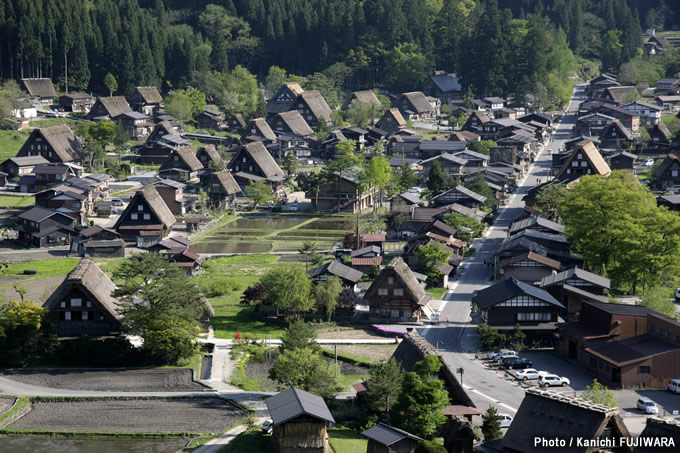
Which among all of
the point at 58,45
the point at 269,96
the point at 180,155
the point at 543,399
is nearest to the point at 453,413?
the point at 543,399

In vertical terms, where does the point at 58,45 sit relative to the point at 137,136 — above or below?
above

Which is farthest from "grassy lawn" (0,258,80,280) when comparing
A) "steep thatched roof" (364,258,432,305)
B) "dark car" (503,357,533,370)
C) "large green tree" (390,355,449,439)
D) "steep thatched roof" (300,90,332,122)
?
"steep thatched roof" (300,90,332,122)

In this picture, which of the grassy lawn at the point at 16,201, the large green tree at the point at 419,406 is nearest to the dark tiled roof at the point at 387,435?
the large green tree at the point at 419,406

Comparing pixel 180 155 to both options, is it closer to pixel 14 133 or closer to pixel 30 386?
pixel 14 133

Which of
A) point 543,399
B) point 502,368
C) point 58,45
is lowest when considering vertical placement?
point 502,368

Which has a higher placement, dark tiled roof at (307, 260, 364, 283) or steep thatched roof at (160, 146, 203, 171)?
steep thatched roof at (160, 146, 203, 171)

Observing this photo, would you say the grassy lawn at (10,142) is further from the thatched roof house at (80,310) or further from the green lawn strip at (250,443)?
the green lawn strip at (250,443)

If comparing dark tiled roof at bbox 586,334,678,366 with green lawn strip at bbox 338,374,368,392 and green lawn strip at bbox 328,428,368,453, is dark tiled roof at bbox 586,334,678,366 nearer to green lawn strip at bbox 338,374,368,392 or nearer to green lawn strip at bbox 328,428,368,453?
green lawn strip at bbox 338,374,368,392
